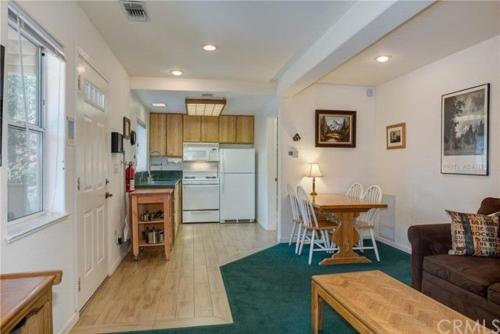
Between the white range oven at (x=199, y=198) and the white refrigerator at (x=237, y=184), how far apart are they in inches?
6.3

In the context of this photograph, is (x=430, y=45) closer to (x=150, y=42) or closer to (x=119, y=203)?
(x=150, y=42)

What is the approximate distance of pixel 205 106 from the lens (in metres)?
5.34

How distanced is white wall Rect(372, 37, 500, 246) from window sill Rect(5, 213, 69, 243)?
144 inches

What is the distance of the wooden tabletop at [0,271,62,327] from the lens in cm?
97

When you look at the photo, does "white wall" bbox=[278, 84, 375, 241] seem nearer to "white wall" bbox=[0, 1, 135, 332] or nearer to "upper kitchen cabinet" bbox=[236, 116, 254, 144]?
"upper kitchen cabinet" bbox=[236, 116, 254, 144]

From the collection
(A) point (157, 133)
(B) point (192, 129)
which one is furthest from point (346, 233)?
(A) point (157, 133)

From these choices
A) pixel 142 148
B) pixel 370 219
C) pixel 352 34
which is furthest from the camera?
pixel 142 148

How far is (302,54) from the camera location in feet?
11.3

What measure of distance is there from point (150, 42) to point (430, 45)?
2.80 metres

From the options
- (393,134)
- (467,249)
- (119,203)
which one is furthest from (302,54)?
(119,203)

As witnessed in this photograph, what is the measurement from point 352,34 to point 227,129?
4.46m

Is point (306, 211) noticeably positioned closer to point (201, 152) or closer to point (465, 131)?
point (465, 131)

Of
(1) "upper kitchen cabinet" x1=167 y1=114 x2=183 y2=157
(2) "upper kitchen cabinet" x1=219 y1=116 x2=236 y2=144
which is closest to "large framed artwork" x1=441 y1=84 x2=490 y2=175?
(2) "upper kitchen cabinet" x1=219 y1=116 x2=236 y2=144

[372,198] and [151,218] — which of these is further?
[372,198]
